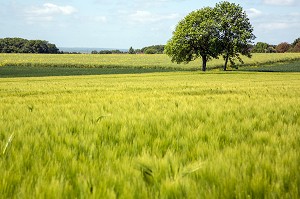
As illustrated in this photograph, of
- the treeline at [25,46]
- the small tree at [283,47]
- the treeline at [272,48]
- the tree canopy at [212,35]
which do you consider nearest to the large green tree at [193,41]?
the tree canopy at [212,35]

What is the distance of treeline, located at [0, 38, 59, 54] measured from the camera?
150 m

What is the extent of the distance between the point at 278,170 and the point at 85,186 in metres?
1.34

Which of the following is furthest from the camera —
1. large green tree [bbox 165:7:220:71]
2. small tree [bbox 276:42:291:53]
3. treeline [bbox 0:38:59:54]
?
small tree [bbox 276:42:291:53]

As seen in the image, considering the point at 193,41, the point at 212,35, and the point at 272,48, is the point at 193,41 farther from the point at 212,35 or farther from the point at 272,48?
the point at 272,48

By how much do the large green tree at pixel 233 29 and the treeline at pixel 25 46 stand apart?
11814 cm

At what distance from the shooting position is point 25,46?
150500mm

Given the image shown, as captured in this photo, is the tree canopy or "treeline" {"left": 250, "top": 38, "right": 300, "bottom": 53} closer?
the tree canopy

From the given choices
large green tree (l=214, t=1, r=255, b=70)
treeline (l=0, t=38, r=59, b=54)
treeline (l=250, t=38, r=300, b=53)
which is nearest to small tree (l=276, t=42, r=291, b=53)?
treeline (l=250, t=38, r=300, b=53)

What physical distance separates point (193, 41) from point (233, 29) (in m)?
7.76

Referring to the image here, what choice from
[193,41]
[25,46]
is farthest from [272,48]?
[193,41]

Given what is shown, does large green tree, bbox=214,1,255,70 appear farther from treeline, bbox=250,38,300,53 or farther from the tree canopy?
treeline, bbox=250,38,300,53

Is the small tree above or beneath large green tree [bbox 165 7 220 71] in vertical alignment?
above

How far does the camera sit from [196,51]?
56719 millimetres

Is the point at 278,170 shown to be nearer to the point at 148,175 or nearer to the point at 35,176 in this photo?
the point at 148,175
